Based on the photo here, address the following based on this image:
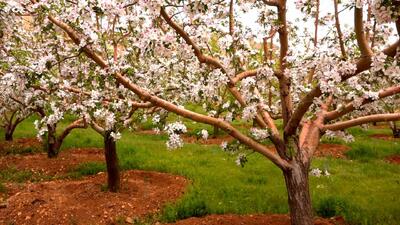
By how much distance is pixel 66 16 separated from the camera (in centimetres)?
705

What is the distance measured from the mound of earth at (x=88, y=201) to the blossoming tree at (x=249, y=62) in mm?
3258

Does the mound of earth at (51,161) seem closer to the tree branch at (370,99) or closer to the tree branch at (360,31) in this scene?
the tree branch at (370,99)

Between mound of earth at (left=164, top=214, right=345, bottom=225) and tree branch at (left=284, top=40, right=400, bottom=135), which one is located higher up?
tree branch at (left=284, top=40, right=400, bottom=135)

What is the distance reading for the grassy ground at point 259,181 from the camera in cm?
1059

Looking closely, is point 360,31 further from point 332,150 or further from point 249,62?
point 332,150

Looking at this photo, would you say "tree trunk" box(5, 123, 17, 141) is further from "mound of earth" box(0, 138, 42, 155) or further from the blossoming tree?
the blossoming tree

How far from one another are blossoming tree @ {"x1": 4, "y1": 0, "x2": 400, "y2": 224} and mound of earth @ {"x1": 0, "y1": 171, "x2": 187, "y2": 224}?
128 inches

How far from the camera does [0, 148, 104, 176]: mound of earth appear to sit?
593 inches

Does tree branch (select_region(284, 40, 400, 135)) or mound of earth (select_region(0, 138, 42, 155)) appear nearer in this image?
tree branch (select_region(284, 40, 400, 135))

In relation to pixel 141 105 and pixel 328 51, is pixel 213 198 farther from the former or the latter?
pixel 328 51

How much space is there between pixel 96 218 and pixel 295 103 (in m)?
5.73

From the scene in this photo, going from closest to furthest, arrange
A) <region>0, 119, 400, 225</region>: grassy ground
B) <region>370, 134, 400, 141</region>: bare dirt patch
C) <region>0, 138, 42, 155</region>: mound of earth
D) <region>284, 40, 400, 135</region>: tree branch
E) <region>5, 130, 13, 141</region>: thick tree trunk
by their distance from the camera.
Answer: <region>284, 40, 400, 135</region>: tree branch, <region>0, 119, 400, 225</region>: grassy ground, <region>0, 138, 42, 155</region>: mound of earth, <region>5, 130, 13, 141</region>: thick tree trunk, <region>370, 134, 400, 141</region>: bare dirt patch

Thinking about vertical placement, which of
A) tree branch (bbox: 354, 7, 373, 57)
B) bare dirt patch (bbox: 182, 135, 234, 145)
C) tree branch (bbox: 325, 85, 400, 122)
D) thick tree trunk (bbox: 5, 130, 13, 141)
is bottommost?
bare dirt patch (bbox: 182, 135, 234, 145)

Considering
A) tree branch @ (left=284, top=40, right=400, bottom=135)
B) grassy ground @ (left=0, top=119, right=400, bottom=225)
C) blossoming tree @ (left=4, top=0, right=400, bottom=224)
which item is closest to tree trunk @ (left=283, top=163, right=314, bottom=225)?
blossoming tree @ (left=4, top=0, right=400, bottom=224)
